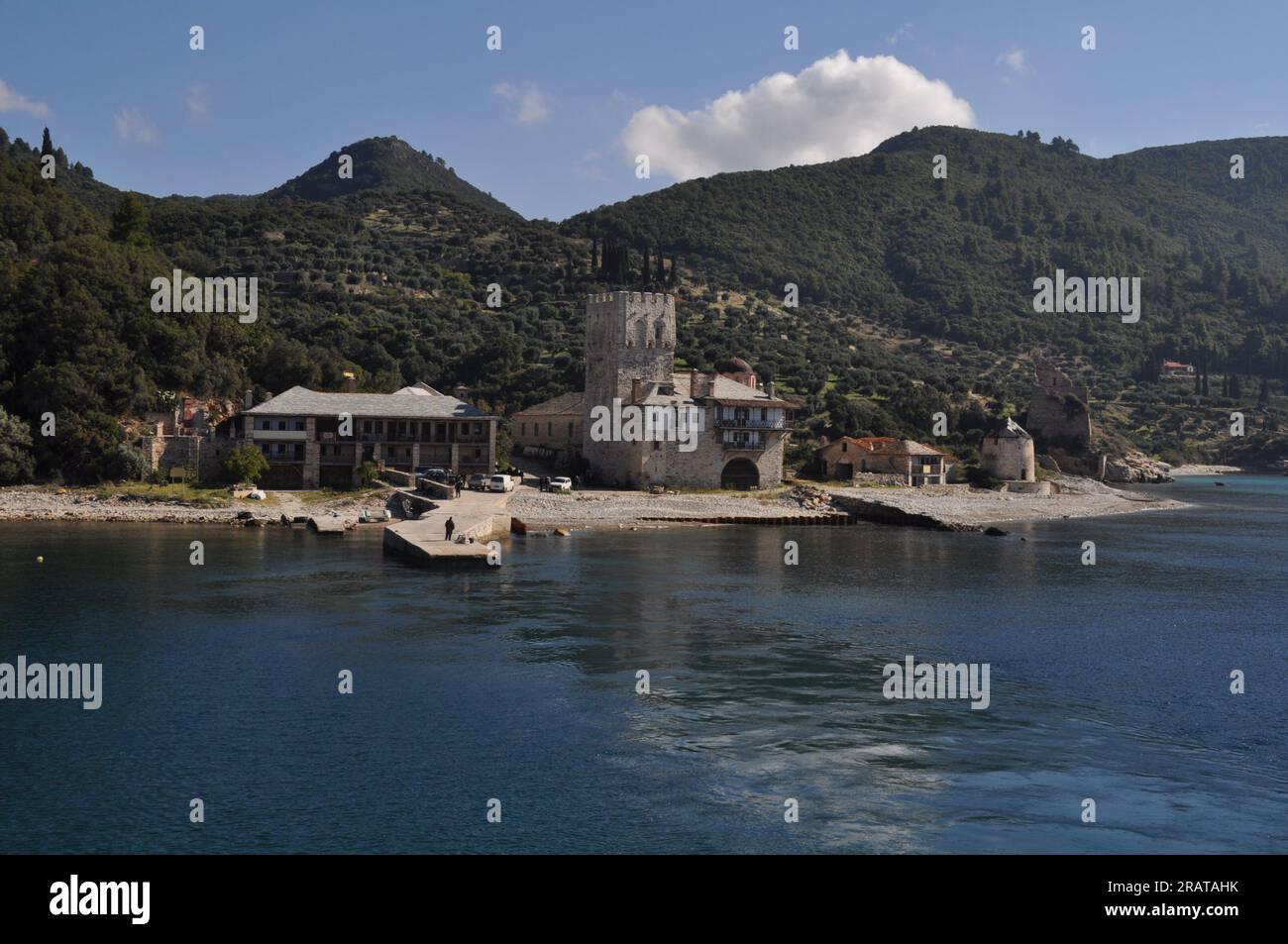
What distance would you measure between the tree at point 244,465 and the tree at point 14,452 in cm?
921

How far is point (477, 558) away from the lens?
42.4 meters

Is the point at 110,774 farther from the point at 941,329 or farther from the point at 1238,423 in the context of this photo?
the point at 941,329

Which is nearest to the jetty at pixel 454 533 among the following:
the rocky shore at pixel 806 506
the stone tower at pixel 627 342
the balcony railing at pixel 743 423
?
the rocky shore at pixel 806 506

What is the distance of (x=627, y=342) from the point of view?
228 feet

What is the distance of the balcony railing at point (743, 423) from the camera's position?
6956 cm

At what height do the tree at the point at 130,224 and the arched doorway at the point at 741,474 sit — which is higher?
the tree at the point at 130,224

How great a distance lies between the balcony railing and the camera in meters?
69.6

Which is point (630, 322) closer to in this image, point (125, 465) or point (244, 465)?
point (244, 465)

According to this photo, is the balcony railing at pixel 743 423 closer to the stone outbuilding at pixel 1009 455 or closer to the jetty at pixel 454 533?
the jetty at pixel 454 533

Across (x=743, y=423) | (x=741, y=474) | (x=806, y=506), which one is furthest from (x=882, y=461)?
(x=806, y=506)

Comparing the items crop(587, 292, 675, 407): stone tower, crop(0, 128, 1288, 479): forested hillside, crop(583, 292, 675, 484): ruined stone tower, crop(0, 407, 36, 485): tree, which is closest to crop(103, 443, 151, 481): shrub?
crop(0, 128, 1288, 479): forested hillside

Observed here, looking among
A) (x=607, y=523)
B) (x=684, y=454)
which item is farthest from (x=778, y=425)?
(x=607, y=523)

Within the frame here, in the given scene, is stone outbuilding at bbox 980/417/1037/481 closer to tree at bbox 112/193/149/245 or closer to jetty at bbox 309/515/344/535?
jetty at bbox 309/515/344/535
